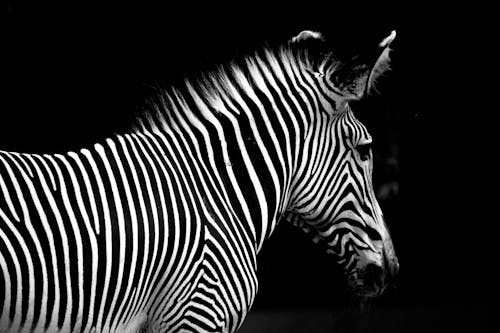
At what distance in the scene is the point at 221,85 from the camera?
3.33 metres

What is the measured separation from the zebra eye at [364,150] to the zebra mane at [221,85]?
422 millimetres

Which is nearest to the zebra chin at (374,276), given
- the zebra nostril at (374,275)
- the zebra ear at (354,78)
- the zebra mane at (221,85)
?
the zebra nostril at (374,275)

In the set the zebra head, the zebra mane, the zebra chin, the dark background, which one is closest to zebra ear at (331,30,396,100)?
the zebra head

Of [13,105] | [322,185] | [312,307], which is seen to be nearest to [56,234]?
[322,185]

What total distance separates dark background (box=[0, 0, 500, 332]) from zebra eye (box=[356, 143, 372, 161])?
6.54 feet

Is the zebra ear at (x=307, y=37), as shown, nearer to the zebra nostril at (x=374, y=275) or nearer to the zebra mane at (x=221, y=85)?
the zebra mane at (x=221, y=85)

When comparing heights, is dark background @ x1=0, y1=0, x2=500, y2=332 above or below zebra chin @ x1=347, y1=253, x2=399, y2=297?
above

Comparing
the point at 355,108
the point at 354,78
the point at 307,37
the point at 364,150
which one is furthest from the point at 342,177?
the point at 355,108

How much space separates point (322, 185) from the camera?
3.39 m

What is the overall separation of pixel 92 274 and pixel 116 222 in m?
0.22

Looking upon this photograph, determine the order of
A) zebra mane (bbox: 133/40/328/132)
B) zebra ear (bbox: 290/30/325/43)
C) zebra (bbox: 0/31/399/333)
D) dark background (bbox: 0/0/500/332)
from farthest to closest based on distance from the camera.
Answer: dark background (bbox: 0/0/500/332)
zebra ear (bbox: 290/30/325/43)
zebra mane (bbox: 133/40/328/132)
zebra (bbox: 0/31/399/333)

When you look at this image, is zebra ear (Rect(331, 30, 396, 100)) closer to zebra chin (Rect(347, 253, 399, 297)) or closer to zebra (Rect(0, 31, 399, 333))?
zebra (Rect(0, 31, 399, 333))

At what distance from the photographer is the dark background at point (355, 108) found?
19.1ft

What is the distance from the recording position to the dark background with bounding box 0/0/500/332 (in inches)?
229
